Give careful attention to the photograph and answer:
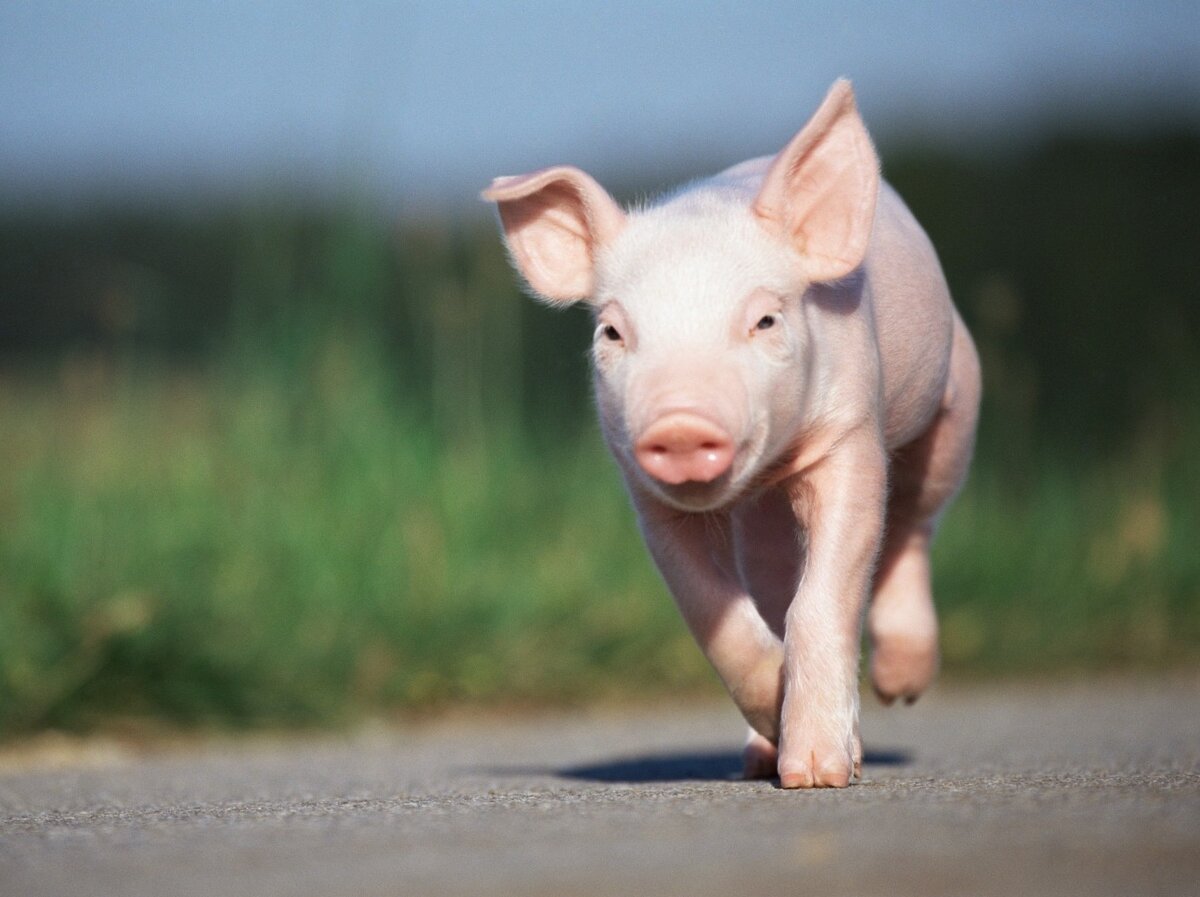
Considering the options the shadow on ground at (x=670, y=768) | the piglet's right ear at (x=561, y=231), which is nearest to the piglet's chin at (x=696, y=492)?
the piglet's right ear at (x=561, y=231)

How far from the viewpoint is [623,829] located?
2.79 meters

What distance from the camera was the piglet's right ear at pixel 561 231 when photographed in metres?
4.04

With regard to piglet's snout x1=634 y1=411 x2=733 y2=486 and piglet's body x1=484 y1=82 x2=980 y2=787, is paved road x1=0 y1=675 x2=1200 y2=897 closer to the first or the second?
piglet's body x1=484 y1=82 x2=980 y2=787

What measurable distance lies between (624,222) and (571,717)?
11.6 ft

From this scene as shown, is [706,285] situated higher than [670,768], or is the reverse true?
[706,285]

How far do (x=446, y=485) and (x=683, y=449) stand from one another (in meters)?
5.07

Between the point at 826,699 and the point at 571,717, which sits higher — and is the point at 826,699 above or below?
above

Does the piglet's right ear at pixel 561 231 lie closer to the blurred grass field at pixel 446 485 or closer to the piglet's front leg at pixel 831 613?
the piglet's front leg at pixel 831 613

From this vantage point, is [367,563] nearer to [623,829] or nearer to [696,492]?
[696,492]

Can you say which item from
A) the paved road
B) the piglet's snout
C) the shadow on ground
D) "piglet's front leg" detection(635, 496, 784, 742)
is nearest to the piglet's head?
the piglet's snout

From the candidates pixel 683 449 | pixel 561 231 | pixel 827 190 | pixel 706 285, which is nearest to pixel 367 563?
pixel 561 231

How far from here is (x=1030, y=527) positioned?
30.7 ft

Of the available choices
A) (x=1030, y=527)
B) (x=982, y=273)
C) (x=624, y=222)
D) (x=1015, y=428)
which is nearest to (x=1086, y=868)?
(x=624, y=222)

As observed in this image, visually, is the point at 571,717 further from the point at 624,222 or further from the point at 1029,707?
the point at 624,222
